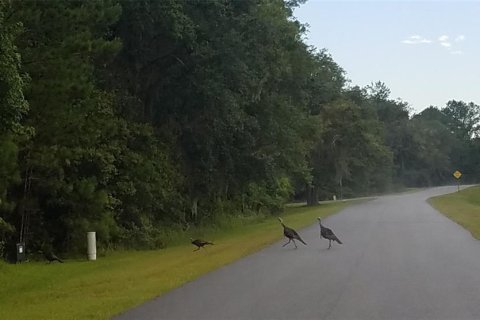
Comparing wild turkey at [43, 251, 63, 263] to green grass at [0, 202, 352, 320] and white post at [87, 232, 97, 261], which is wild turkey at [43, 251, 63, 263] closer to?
green grass at [0, 202, 352, 320]

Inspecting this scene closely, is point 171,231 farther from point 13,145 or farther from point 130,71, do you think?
point 13,145

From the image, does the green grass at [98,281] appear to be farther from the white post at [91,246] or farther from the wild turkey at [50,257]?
the white post at [91,246]

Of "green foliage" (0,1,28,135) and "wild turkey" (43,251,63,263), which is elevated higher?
"green foliage" (0,1,28,135)

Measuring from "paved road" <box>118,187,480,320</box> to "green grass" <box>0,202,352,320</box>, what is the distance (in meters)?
0.61

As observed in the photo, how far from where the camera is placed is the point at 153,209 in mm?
29594

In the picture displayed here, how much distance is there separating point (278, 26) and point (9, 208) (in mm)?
16690

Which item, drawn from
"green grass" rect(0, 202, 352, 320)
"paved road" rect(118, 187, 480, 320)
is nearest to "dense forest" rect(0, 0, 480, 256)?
"green grass" rect(0, 202, 352, 320)

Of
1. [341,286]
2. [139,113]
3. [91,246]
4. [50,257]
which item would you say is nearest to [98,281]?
[341,286]

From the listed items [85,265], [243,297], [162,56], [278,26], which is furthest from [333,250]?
[278,26]

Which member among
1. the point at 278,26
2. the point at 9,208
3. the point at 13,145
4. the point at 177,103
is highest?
the point at 278,26

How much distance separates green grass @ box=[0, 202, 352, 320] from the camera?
37.7 feet

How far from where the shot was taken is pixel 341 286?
13.0 metres

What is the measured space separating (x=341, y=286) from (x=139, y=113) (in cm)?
1806

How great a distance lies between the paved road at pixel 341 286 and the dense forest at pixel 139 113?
19.7 feet
